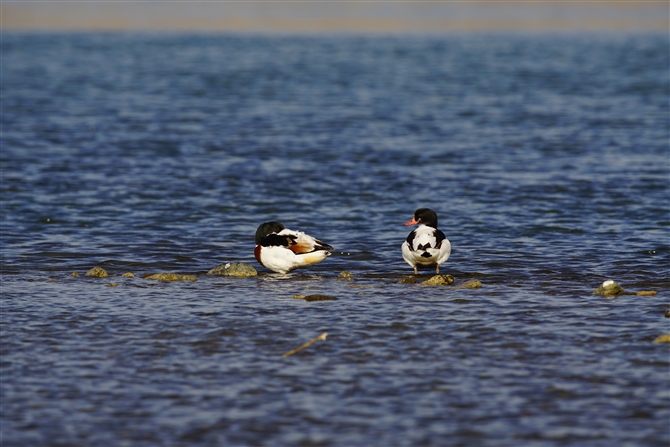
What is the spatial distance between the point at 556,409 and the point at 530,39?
79565mm

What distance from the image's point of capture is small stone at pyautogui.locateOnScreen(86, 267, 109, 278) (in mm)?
16609

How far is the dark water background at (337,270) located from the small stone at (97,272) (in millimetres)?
334

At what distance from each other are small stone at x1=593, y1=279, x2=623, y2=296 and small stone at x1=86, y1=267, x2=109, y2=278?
24.6 ft

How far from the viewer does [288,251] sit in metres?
16.7

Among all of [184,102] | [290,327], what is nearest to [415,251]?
[290,327]

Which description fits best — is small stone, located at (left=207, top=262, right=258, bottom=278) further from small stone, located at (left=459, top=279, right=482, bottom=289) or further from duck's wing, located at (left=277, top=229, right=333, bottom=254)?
small stone, located at (left=459, top=279, right=482, bottom=289)

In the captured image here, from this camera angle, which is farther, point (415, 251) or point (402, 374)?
point (415, 251)

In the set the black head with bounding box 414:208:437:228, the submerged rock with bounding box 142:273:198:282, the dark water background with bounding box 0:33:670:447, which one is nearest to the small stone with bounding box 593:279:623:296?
the dark water background with bounding box 0:33:670:447

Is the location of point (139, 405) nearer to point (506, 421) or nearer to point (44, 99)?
point (506, 421)

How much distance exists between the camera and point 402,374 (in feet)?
37.2

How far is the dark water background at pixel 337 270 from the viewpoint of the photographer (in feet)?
33.3

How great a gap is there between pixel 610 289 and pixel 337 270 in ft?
15.1

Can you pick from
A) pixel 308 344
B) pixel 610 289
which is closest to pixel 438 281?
pixel 610 289

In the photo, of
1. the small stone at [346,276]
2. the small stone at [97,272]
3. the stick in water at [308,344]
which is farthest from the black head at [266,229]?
the stick in water at [308,344]
